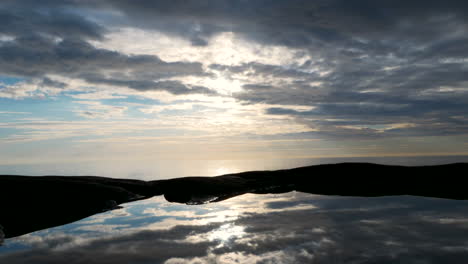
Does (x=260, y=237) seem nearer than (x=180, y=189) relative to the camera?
Yes

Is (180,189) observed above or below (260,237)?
above

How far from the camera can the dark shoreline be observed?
Answer: 34.7 m

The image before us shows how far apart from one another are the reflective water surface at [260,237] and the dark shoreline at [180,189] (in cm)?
608

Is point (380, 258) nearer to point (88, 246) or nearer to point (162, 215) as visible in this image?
point (88, 246)

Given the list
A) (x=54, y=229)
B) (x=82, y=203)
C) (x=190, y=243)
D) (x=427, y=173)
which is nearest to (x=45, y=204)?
(x=82, y=203)

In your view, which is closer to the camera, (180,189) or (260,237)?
(260,237)

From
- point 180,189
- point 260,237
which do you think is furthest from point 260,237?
point 180,189

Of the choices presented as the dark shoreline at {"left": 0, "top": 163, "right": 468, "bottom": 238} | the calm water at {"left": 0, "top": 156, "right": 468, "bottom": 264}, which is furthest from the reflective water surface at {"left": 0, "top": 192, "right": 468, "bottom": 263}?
the dark shoreline at {"left": 0, "top": 163, "right": 468, "bottom": 238}

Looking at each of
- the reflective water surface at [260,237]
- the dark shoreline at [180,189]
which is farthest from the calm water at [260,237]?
the dark shoreline at [180,189]

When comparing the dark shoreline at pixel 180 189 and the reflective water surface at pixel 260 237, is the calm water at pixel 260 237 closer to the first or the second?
the reflective water surface at pixel 260 237

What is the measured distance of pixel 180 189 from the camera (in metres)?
54.7

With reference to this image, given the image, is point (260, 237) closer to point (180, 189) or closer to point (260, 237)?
point (260, 237)

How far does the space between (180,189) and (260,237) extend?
35338 millimetres

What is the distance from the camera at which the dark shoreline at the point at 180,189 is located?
34719 millimetres
